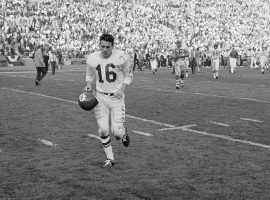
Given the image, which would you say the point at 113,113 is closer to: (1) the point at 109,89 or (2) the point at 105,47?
(1) the point at 109,89

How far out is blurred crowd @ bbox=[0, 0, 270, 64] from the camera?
141 feet

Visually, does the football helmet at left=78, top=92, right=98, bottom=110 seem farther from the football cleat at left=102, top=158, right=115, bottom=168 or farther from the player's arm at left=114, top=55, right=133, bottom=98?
the football cleat at left=102, top=158, right=115, bottom=168

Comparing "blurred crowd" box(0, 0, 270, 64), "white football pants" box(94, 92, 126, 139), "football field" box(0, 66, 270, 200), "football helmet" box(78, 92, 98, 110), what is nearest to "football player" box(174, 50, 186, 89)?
"football field" box(0, 66, 270, 200)

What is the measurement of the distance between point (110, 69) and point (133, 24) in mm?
47095

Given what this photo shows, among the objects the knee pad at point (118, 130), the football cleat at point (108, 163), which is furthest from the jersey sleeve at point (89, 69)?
the football cleat at point (108, 163)

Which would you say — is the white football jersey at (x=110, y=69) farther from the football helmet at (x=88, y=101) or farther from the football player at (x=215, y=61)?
the football player at (x=215, y=61)

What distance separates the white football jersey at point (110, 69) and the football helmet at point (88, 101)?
0.69ft

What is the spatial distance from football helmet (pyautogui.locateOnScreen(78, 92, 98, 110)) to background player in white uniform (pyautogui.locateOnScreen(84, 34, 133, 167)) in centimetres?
9

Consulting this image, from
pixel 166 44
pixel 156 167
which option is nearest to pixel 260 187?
pixel 156 167

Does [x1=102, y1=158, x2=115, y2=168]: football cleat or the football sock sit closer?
[x1=102, y1=158, x2=115, y2=168]: football cleat

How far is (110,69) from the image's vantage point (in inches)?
239

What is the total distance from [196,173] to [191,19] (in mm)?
57918

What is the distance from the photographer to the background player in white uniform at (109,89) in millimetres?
5996

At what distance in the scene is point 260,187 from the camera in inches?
196
